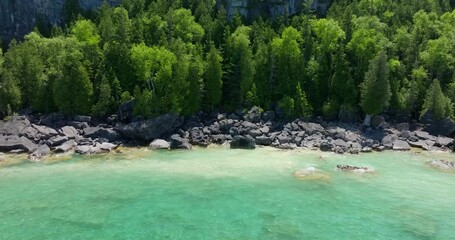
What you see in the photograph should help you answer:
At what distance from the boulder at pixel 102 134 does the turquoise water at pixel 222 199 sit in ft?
24.9

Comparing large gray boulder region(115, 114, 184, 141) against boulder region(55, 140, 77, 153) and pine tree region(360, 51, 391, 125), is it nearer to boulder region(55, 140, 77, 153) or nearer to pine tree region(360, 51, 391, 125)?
boulder region(55, 140, 77, 153)

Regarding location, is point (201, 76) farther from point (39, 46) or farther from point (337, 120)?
point (39, 46)

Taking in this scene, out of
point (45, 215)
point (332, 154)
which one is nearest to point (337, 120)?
point (332, 154)

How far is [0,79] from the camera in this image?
76.2m

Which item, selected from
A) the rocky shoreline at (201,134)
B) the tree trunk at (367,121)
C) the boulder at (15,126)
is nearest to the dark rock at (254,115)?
the rocky shoreline at (201,134)

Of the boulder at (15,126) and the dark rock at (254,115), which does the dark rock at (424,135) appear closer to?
the dark rock at (254,115)

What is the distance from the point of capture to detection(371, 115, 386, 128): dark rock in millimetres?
74500

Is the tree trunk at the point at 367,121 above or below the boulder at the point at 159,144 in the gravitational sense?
above

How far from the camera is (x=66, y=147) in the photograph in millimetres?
63531

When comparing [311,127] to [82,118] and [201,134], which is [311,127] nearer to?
[201,134]

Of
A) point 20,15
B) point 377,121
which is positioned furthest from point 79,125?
point 377,121

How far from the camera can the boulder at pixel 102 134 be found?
6806 cm

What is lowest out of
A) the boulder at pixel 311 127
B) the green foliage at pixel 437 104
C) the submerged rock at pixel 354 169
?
the submerged rock at pixel 354 169

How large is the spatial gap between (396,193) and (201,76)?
41.8m
